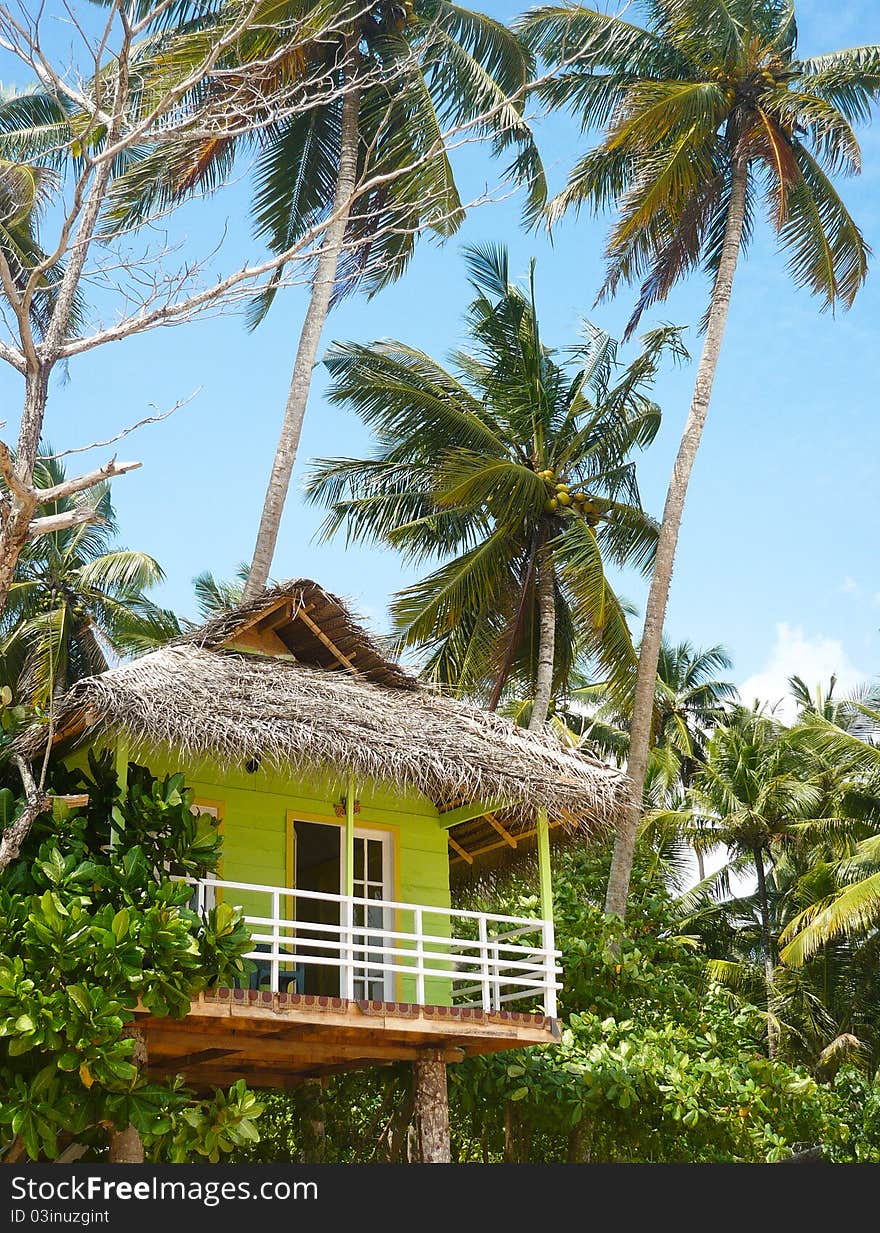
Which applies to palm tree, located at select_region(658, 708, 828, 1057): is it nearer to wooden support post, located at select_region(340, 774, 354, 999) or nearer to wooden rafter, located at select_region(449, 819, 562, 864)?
wooden rafter, located at select_region(449, 819, 562, 864)

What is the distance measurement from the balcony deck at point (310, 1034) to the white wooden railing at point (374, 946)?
0.19 meters

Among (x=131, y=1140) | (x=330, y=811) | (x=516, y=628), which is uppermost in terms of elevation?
(x=516, y=628)

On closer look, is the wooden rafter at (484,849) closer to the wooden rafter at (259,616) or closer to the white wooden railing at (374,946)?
the white wooden railing at (374,946)

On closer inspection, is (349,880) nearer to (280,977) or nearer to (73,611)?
(280,977)

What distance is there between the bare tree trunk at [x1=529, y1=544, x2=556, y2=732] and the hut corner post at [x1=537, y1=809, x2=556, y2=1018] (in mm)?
5711

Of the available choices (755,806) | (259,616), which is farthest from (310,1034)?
(755,806)

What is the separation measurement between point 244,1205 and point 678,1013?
8.52 metres

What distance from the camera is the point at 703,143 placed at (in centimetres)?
2062

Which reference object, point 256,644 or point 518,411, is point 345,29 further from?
point 256,644

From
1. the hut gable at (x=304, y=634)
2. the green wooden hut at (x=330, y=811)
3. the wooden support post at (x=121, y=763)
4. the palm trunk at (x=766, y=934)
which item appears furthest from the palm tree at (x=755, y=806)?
the wooden support post at (x=121, y=763)

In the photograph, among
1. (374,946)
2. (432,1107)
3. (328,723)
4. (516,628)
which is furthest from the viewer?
(516,628)

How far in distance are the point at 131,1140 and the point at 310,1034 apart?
1.63 m

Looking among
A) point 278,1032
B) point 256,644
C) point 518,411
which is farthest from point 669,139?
point 278,1032

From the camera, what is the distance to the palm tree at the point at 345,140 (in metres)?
18.2
